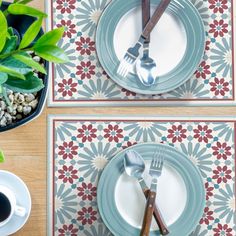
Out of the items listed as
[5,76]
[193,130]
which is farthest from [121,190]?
[5,76]

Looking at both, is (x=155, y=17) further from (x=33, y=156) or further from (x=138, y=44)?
(x=33, y=156)

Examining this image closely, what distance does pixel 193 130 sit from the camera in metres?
0.90

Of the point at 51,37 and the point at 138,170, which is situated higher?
the point at 51,37

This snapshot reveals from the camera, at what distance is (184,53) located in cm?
87

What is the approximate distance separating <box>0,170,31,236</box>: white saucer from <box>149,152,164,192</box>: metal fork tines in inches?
9.7

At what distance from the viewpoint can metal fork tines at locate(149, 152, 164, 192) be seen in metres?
0.87

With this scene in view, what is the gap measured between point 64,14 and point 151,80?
0.74ft

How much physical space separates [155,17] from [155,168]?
29 centimetres

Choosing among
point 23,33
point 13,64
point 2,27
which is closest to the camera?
point 2,27

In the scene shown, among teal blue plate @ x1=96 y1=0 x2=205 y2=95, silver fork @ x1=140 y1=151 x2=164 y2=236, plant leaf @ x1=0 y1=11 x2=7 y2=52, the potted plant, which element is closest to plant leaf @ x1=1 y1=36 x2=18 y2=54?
the potted plant

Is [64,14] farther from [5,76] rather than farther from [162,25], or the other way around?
[5,76]

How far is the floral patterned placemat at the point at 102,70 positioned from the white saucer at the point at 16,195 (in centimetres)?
17

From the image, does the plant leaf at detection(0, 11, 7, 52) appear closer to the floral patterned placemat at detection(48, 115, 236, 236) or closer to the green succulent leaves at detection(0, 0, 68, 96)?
the green succulent leaves at detection(0, 0, 68, 96)

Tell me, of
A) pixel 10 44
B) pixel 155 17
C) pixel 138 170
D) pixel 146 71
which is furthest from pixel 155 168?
pixel 10 44
